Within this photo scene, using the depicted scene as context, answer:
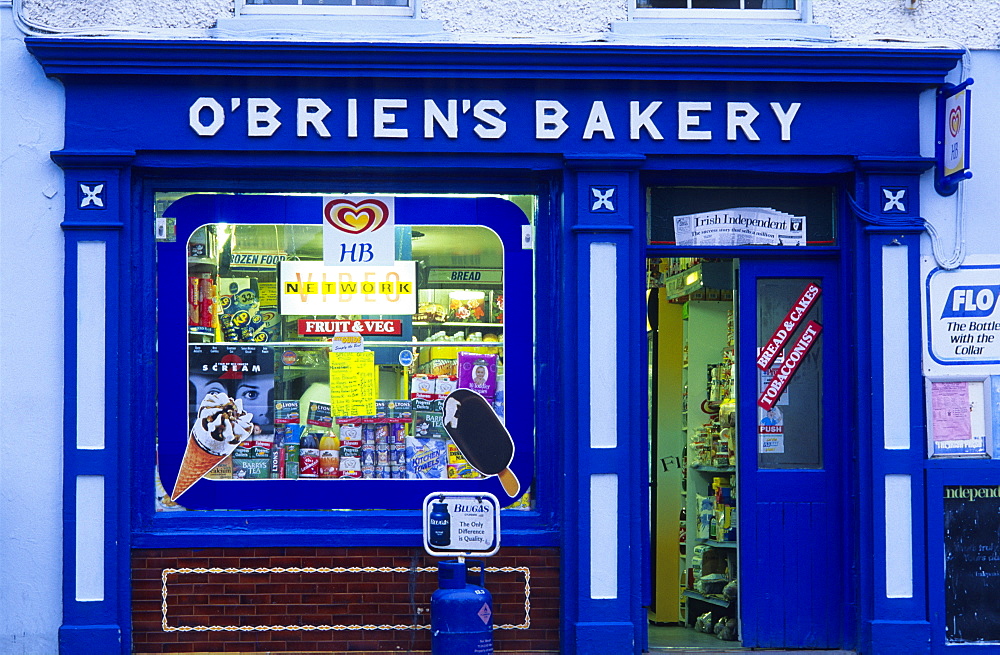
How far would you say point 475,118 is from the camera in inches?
296

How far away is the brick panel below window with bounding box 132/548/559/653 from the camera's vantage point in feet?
24.4

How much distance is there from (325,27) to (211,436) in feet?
9.18

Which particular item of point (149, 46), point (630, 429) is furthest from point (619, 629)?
point (149, 46)

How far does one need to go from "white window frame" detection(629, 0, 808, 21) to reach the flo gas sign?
6.54 ft

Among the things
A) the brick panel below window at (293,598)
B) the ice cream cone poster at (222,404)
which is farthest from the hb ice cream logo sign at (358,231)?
the brick panel below window at (293,598)

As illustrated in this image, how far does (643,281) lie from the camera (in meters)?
7.79

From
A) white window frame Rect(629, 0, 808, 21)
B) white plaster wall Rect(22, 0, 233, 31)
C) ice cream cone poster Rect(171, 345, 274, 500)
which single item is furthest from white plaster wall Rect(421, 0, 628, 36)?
ice cream cone poster Rect(171, 345, 274, 500)

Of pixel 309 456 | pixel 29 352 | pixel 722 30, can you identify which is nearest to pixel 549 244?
pixel 722 30

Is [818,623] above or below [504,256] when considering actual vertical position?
below

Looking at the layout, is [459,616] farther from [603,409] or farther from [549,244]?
[549,244]

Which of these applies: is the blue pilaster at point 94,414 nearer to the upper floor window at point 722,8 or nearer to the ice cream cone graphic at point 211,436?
the ice cream cone graphic at point 211,436

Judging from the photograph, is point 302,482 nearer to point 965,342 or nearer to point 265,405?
point 265,405

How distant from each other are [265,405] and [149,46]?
7.95ft

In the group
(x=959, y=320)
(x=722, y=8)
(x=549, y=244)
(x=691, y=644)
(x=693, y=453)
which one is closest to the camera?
(x=959, y=320)
